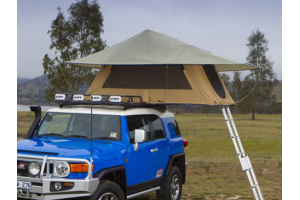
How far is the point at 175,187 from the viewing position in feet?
28.5

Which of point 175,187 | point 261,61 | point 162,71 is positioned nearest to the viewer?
point 175,187

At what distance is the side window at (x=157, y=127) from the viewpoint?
8227 millimetres

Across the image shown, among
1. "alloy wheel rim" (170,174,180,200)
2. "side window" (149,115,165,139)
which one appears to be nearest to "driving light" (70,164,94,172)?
"side window" (149,115,165,139)

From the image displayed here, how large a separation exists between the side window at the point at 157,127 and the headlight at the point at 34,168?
9.32 feet

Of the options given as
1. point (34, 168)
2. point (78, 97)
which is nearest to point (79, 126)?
point (78, 97)

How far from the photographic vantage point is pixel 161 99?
29.7 ft

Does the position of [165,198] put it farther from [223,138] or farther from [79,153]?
[223,138]

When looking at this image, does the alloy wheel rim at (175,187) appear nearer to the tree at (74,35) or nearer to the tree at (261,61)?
the tree at (74,35)

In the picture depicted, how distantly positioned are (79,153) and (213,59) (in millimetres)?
4142

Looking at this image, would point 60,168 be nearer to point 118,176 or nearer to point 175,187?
point 118,176

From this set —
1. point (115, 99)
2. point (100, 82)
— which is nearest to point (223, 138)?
point (100, 82)

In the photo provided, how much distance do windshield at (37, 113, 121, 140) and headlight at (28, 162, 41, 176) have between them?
128cm

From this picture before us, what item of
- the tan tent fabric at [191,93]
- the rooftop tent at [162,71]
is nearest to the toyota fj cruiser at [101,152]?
the tan tent fabric at [191,93]

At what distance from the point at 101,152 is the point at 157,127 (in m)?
2.21
